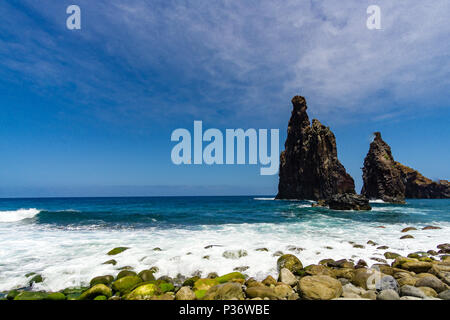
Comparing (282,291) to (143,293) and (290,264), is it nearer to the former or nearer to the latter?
(290,264)

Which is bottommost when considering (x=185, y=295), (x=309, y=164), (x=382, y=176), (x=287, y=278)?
(x=287, y=278)

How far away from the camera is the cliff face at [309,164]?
6425cm

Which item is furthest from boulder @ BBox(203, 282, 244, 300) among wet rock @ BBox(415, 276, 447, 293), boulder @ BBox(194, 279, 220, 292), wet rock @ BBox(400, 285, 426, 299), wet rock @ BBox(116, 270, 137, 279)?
wet rock @ BBox(415, 276, 447, 293)

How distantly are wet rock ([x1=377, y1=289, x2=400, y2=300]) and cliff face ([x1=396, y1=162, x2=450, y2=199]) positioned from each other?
11995cm

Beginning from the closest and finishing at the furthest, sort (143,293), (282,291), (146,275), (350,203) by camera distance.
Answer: (143,293) → (282,291) → (146,275) → (350,203)

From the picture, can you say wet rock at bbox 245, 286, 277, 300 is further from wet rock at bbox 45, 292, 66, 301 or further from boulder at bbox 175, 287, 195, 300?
wet rock at bbox 45, 292, 66, 301

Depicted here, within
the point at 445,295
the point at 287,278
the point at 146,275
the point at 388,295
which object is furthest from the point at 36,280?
the point at 445,295

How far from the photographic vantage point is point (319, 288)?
5.12 metres

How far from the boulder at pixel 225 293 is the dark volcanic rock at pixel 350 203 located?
36920mm

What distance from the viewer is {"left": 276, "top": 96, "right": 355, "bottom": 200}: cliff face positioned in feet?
211

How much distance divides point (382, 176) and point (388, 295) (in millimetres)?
71815

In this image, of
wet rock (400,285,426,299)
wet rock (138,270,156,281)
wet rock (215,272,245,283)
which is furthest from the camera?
wet rock (138,270,156,281)
